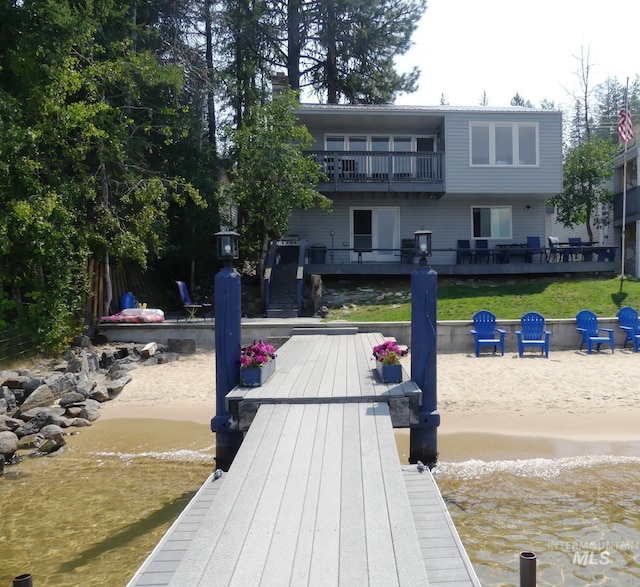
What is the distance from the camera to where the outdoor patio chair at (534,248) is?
1909cm

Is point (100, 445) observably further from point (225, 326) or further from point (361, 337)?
point (361, 337)

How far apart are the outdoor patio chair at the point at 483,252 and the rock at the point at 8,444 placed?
606 inches

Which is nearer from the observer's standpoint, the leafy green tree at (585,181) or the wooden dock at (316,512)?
the wooden dock at (316,512)

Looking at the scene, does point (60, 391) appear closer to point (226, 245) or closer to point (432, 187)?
point (226, 245)

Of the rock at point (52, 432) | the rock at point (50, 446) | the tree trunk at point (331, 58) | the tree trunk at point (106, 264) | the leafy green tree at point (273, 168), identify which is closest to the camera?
the rock at point (50, 446)

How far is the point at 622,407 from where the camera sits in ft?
30.2

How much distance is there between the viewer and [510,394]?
32.7 ft

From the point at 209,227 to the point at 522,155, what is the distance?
1187 cm

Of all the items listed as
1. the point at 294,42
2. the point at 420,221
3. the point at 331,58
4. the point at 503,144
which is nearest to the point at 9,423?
the point at 420,221

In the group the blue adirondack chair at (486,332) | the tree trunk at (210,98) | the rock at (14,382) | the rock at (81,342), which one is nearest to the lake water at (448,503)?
the rock at (14,382)

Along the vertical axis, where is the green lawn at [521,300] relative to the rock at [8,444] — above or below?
above

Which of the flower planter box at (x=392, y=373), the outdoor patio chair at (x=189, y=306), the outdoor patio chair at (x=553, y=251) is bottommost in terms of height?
the flower planter box at (x=392, y=373)

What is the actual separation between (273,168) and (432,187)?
21.1 ft

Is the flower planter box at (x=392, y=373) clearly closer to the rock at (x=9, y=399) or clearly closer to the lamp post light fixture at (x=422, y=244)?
the lamp post light fixture at (x=422, y=244)
